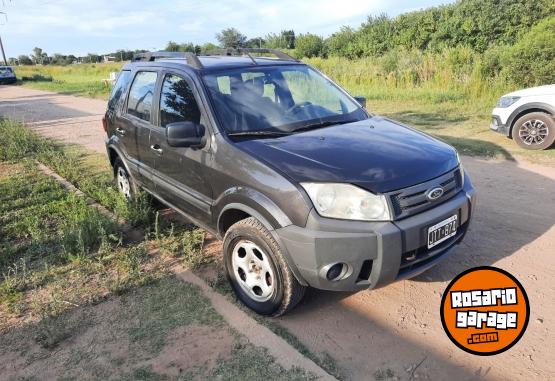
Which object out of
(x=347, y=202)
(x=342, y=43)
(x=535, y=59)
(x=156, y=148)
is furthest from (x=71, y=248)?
(x=342, y=43)

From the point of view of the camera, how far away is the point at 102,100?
1997cm

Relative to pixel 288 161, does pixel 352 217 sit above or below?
below

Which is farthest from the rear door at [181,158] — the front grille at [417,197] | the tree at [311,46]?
the tree at [311,46]

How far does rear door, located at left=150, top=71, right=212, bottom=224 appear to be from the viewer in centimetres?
346

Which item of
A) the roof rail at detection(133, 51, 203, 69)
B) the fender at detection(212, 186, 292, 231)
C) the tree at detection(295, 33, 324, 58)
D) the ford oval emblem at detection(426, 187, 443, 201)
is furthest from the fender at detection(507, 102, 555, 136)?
the tree at detection(295, 33, 324, 58)

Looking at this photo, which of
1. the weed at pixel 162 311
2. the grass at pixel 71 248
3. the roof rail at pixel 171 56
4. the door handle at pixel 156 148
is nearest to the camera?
the weed at pixel 162 311

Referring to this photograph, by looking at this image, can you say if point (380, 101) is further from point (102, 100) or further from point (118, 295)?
point (102, 100)

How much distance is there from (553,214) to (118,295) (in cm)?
443

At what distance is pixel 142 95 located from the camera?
14.6ft

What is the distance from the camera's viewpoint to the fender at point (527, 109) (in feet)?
22.4

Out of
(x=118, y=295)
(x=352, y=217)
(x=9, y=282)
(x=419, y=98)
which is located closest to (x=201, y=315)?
(x=118, y=295)

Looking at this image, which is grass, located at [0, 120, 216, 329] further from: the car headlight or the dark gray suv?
the car headlight

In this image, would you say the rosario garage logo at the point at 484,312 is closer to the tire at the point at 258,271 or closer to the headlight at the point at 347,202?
the headlight at the point at 347,202

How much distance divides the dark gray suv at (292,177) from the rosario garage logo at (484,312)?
0.98ft
